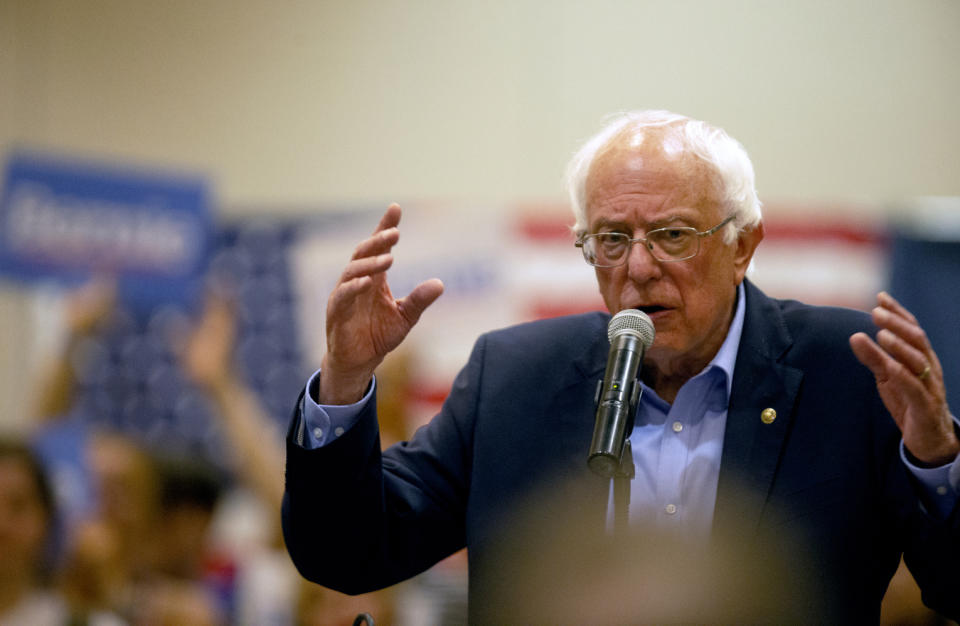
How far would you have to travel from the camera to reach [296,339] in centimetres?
412

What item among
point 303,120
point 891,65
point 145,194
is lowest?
point 145,194

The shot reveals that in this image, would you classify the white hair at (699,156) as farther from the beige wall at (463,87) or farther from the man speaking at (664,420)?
the beige wall at (463,87)

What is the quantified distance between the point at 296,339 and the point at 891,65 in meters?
2.89

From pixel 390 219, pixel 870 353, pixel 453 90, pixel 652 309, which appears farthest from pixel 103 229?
pixel 870 353

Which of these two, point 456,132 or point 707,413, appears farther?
point 456,132

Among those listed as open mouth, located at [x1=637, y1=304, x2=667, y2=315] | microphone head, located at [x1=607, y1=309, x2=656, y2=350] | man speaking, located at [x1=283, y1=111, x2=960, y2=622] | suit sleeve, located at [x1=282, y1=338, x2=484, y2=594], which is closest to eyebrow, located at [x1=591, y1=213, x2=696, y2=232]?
man speaking, located at [x1=283, y1=111, x2=960, y2=622]

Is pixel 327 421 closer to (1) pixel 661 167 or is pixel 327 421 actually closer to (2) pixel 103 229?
(1) pixel 661 167

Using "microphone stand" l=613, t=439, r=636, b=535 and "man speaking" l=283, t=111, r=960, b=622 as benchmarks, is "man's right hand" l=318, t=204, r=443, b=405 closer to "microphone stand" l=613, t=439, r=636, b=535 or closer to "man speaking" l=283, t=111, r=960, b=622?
"man speaking" l=283, t=111, r=960, b=622

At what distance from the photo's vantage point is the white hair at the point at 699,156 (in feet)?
5.51

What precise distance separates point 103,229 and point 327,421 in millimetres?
2832

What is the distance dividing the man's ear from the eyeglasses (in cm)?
10

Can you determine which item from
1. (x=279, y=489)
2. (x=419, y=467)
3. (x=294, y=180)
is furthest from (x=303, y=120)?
(x=419, y=467)

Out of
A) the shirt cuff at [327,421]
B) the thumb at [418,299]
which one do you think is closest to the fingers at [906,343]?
the thumb at [418,299]

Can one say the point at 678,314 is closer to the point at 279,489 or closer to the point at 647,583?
the point at 647,583
